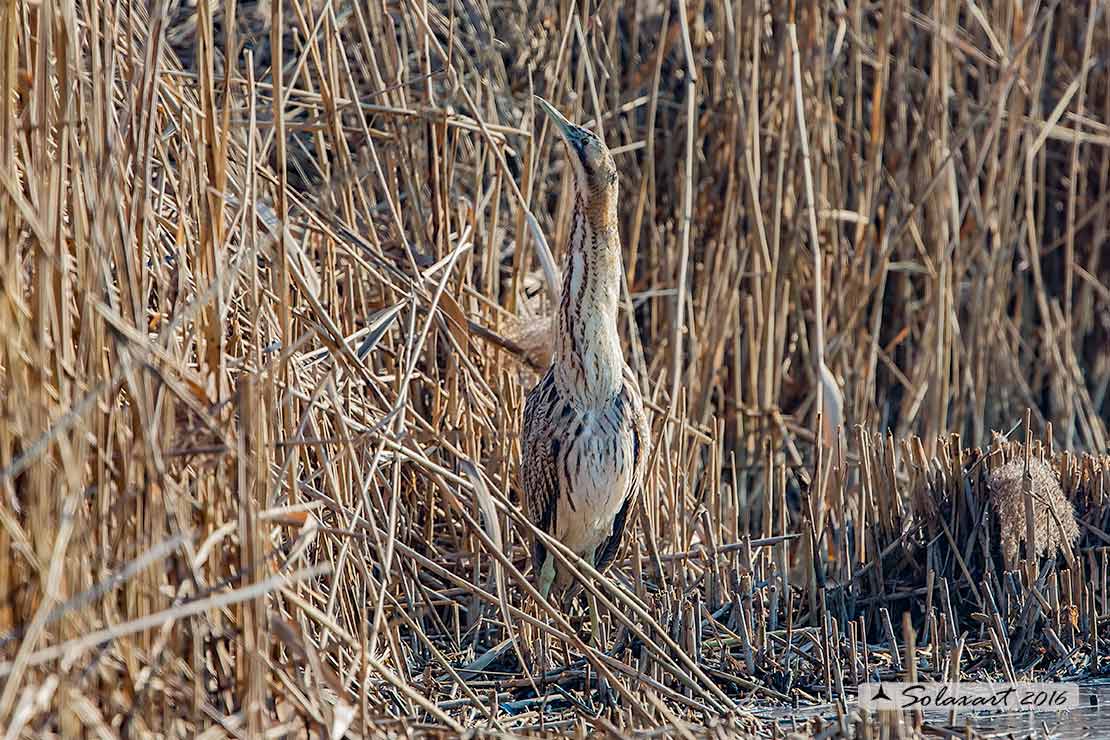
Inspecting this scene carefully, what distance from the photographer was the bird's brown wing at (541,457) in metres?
4.15

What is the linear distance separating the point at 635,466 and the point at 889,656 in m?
0.87

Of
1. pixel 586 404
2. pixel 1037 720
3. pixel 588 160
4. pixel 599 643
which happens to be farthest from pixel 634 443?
pixel 1037 720

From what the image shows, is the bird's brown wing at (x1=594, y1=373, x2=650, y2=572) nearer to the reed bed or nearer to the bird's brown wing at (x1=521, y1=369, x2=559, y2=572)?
the reed bed

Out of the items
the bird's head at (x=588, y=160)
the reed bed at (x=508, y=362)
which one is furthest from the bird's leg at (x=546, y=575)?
the bird's head at (x=588, y=160)

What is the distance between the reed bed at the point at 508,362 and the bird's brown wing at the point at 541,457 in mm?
142

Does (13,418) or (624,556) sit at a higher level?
(13,418)

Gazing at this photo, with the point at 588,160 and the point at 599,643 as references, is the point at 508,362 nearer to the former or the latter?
the point at 588,160

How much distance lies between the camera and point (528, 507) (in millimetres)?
4246

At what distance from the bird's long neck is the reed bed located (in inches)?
11.8

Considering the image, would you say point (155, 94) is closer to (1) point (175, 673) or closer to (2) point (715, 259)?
(1) point (175, 673)

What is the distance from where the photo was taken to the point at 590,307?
405 cm

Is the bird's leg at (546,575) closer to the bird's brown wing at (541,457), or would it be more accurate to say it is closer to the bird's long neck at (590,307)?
the bird's brown wing at (541,457)

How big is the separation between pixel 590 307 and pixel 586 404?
0.28 metres

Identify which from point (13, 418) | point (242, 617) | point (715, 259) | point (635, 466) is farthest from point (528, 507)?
point (13, 418)
